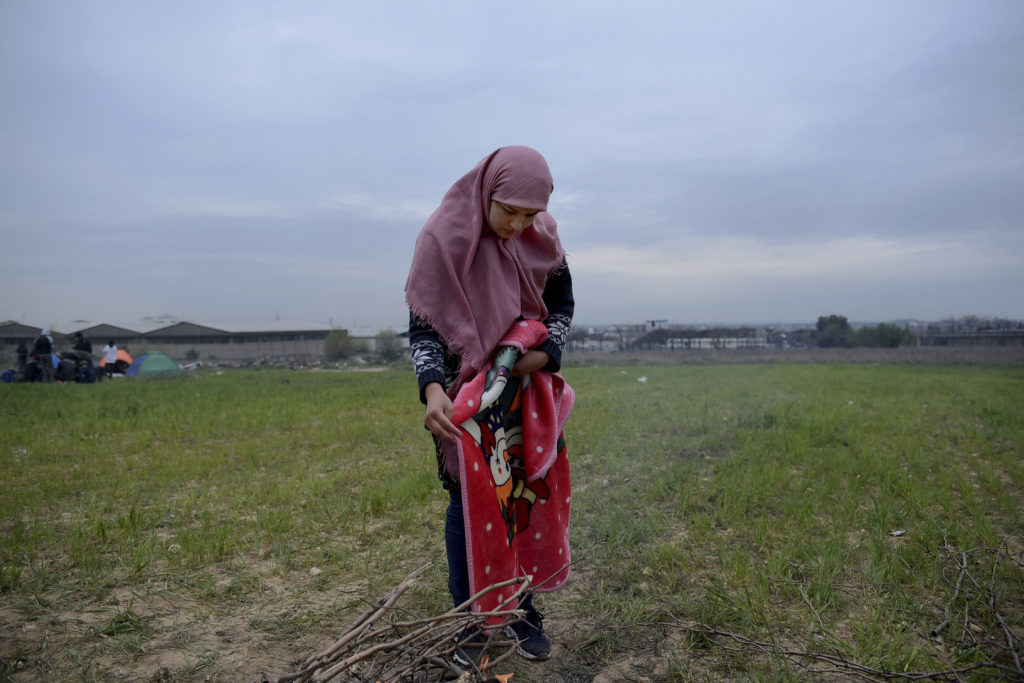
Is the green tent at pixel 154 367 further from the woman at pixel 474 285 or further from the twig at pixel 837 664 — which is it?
the twig at pixel 837 664

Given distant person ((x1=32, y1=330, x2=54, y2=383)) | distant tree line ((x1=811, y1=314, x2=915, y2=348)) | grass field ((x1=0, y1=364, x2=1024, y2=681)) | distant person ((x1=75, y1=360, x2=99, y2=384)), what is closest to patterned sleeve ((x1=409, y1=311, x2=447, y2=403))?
grass field ((x1=0, y1=364, x2=1024, y2=681))

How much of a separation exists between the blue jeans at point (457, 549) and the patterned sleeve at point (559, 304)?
473mm

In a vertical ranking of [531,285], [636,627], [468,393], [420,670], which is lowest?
[636,627]

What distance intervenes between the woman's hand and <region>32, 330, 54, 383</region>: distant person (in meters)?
11.5

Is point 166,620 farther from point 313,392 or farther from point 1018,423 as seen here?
point 313,392

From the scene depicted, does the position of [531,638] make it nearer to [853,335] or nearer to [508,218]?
[508,218]

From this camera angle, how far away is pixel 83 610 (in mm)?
2014

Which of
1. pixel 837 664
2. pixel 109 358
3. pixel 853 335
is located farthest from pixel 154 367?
pixel 853 335

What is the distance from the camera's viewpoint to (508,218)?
151 centimetres

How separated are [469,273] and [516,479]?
24.6 inches

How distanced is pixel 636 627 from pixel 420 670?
88 cm

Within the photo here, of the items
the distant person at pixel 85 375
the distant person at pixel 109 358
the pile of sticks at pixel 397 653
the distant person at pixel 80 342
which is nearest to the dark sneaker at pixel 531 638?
the pile of sticks at pixel 397 653

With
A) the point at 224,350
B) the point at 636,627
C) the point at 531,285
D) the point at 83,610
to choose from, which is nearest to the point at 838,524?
the point at 636,627

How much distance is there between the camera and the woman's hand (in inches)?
64.6
